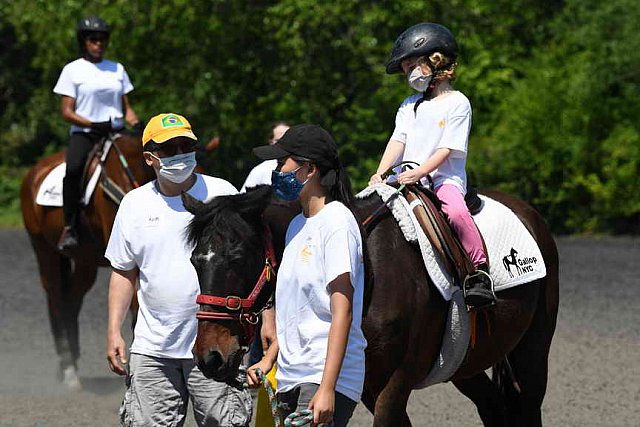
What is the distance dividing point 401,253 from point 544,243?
1.79m

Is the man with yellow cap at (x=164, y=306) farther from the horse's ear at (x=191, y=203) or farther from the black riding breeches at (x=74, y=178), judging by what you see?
the black riding breeches at (x=74, y=178)

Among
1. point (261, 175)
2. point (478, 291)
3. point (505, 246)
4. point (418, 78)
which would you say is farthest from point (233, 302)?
point (261, 175)

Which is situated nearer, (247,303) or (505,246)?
(247,303)

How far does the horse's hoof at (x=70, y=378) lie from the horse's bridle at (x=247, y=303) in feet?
18.1

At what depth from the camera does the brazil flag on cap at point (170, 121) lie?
18.3ft

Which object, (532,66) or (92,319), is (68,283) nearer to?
(92,319)

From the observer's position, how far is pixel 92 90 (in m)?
10.5

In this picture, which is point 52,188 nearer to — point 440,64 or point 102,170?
point 102,170

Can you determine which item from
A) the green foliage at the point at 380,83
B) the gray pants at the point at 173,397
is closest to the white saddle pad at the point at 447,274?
the gray pants at the point at 173,397

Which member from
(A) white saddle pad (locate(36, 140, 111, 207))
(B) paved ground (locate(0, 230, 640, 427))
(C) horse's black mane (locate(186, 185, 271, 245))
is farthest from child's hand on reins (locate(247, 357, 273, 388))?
(A) white saddle pad (locate(36, 140, 111, 207))

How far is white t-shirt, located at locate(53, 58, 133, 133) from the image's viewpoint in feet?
34.5

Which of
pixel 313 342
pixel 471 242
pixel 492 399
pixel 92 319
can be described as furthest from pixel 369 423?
pixel 92 319

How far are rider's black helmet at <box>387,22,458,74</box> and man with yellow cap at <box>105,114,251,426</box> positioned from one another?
130 centimetres

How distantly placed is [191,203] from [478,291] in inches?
62.6
